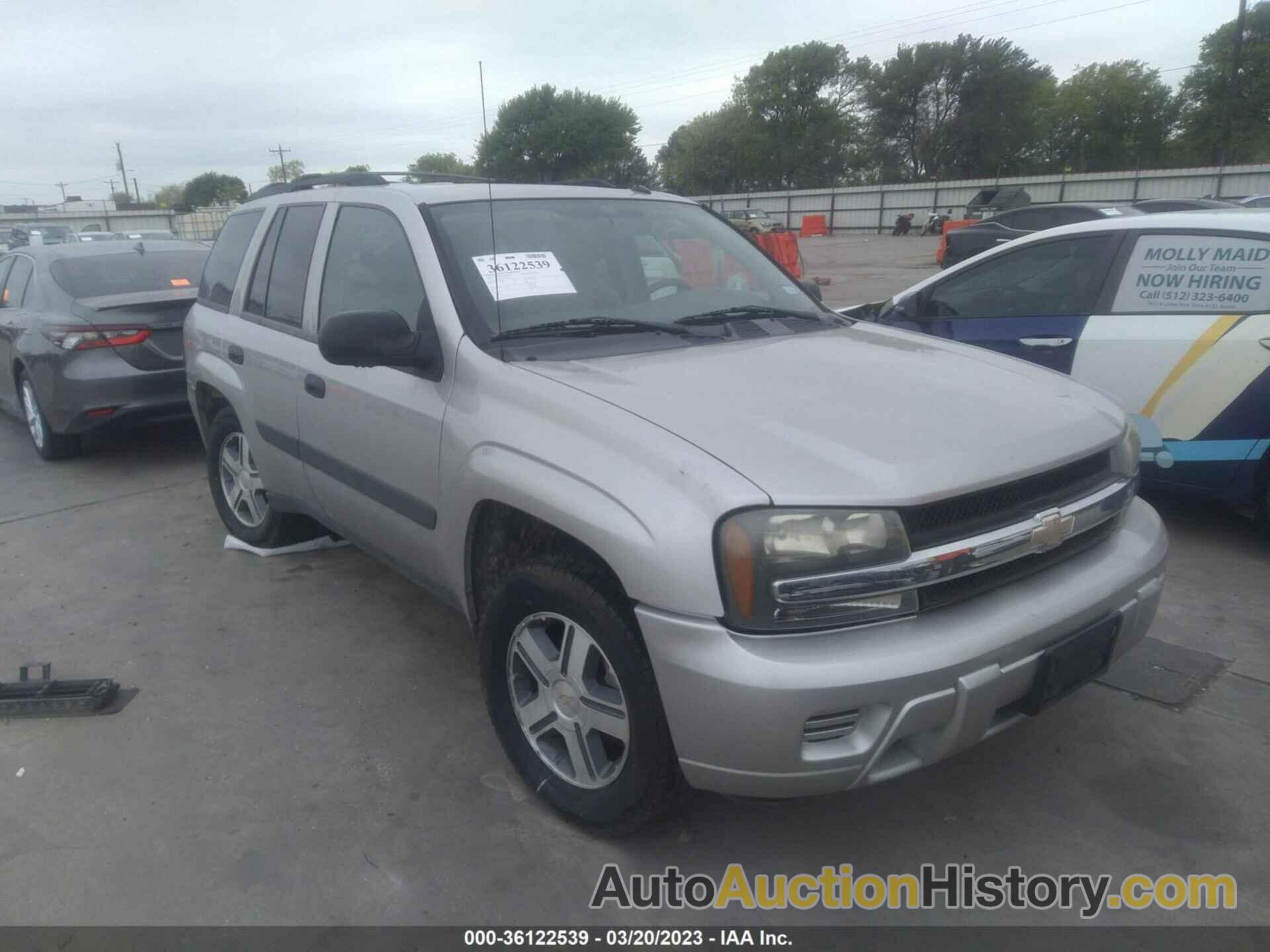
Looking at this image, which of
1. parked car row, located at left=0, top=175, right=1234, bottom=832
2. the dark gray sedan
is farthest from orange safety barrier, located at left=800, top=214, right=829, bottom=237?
parked car row, located at left=0, top=175, right=1234, bottom=832

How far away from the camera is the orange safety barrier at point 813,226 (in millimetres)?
43844

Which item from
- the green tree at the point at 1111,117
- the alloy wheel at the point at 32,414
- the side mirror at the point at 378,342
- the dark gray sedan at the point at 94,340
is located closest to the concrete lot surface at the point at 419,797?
the side mirror at the point at 378,342

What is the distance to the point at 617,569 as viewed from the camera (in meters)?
2.18

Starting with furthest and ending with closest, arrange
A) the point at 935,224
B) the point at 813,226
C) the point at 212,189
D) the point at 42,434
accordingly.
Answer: the point at 212,189
the point at 813,226
the point at 935,224
the point at 42,434

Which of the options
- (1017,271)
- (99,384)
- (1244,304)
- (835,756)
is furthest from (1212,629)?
(99,384)

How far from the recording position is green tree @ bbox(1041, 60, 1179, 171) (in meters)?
60.5

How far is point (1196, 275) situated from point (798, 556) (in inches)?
138

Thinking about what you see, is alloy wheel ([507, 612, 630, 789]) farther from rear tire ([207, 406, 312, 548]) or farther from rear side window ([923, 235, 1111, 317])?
rear side window ([923, 235, 1111, 317])

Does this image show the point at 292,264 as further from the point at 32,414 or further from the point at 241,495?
the point at 32,414

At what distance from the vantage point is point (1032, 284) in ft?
16.6

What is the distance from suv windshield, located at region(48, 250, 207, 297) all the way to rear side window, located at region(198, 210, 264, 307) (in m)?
2.04

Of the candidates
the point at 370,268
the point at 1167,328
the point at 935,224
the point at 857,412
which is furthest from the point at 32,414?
the point at 935,224

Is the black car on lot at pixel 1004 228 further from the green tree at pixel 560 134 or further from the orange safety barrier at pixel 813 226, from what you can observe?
the green tree at pixel 560 134

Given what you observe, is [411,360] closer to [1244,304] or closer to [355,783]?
[355,783]
